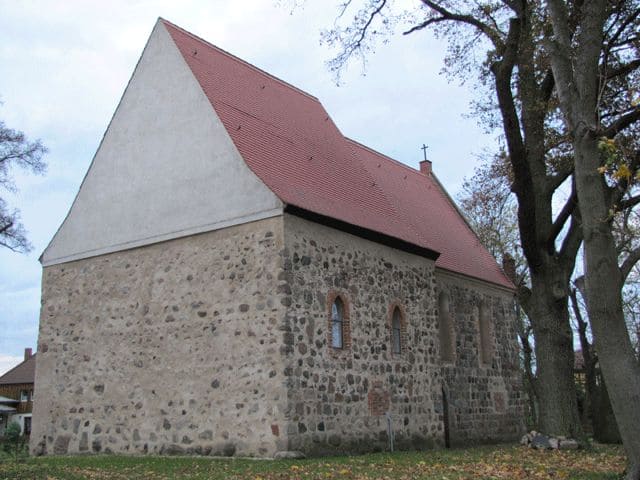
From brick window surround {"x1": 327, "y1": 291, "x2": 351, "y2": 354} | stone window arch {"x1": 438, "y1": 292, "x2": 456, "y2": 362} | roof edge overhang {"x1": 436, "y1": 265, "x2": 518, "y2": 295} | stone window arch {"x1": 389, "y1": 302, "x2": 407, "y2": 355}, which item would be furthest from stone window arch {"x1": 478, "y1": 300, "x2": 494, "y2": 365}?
brick window surround {"x1": 327, "y1": 291, "x2": 351, "y2": 354}

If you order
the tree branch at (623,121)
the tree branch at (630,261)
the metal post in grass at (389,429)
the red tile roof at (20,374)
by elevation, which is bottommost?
the metal post in grass at (389,429)

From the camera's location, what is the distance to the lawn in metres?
9.72

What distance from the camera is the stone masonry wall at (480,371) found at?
18922 millimetres

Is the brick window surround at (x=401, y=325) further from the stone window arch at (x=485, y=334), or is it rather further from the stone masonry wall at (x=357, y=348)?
the stone window arch at (x=485, y=334)

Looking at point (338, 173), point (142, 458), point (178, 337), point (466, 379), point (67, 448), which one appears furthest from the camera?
point (466, 379)

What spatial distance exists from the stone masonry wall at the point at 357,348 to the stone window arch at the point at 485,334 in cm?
470

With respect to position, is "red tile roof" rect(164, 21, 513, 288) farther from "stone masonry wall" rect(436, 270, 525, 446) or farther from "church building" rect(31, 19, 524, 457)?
"stone masonry wall" rect(436, 270, 525, 446)

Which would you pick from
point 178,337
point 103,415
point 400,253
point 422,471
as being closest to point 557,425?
point 400,253

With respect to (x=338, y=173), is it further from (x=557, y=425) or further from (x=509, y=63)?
(x=557, y=425)

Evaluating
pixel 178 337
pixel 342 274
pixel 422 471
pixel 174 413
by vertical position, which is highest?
pixel 342 274

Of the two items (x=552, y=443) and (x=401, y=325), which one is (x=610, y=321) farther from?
(x=401, y=325)

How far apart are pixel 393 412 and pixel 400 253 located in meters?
3.64

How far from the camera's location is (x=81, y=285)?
16.4m

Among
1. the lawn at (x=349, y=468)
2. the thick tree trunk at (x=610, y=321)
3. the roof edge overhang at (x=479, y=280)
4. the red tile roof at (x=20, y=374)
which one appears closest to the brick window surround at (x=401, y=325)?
the lawn at (x=349, y=468)
